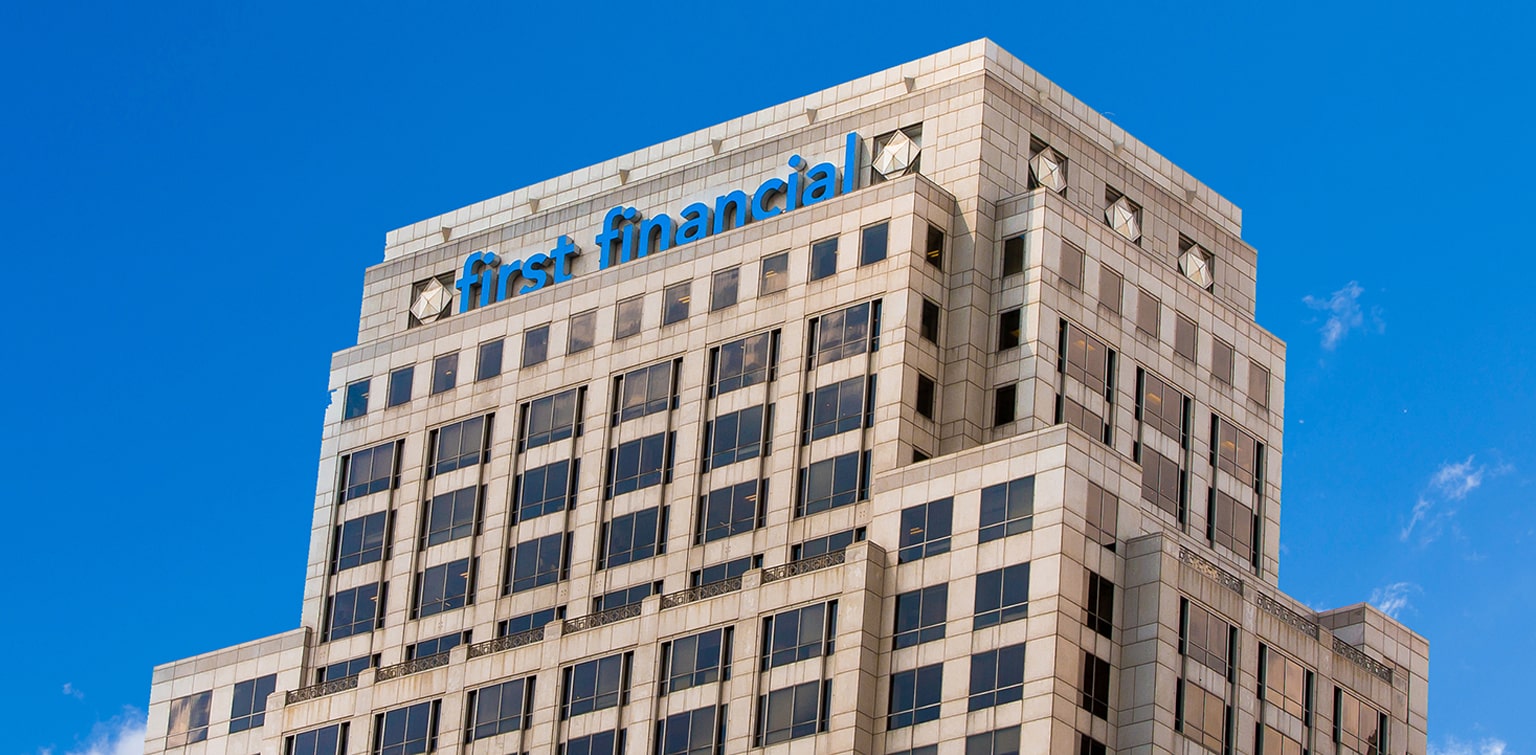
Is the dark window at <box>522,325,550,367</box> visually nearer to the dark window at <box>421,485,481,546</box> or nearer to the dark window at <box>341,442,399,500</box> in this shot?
the dark window at <box>421,485,481,546</box>

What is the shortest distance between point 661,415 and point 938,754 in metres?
27.8

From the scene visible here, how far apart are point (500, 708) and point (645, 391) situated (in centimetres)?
1691

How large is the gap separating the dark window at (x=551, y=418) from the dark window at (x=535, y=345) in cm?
224

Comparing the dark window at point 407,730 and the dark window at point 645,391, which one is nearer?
the dark window at point 407,730

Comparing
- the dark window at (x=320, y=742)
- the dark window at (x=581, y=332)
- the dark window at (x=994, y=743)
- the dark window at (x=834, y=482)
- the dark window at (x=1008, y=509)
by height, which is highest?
the dark window at (x=581, y=332)

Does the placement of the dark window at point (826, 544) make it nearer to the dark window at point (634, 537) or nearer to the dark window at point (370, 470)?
the dark window at point (634, 537)

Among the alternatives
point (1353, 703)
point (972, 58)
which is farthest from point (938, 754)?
point (972, 58)

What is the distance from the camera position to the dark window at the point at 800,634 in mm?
154250

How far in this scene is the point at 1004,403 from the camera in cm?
16125

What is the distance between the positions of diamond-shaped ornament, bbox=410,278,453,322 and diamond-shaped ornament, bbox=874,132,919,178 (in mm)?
27506

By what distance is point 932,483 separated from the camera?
155 m

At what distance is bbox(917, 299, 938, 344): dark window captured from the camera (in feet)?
531

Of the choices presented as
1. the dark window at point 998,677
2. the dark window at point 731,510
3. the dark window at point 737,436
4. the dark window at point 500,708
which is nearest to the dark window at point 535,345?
the dark window at point 737,436

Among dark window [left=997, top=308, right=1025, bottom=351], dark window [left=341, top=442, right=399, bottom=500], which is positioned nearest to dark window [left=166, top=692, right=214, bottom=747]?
dark window [left=341, top=442, right=399, bottom=500]
